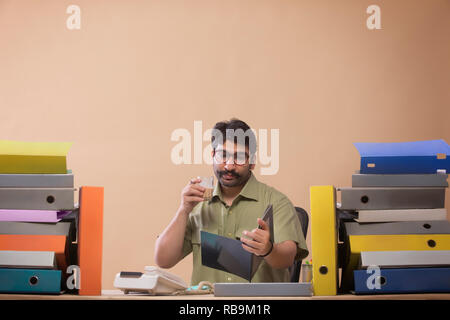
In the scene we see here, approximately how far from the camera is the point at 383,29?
2787 millimetres

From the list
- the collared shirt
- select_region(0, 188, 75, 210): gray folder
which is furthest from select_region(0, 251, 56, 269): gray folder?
the collared shirt

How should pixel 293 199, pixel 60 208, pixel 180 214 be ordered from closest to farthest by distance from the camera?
pixel 60 208 → pixel 180 214 → pixel 293 199

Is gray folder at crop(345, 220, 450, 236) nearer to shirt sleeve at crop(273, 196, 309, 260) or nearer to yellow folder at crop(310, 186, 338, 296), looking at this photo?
yellow folder at crop(310, 186, 338, 296)

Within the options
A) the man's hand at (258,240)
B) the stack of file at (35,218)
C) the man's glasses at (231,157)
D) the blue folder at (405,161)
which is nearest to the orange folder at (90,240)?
the stack of file at (35,218)

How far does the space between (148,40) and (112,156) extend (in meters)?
0.64

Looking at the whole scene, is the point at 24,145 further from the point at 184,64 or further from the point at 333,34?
the point at 333,34

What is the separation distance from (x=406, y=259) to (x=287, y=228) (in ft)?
1.48

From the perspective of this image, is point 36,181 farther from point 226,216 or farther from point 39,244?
point 226,216

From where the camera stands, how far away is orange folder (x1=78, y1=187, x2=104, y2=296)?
1367mm

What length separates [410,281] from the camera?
1322 millimetres

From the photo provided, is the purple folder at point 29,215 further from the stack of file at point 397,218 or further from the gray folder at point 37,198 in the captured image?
the stack of file at point 397,218

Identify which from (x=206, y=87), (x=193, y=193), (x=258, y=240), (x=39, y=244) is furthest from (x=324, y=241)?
(x=206, y=87)
